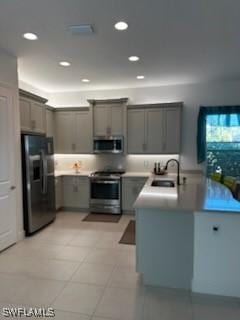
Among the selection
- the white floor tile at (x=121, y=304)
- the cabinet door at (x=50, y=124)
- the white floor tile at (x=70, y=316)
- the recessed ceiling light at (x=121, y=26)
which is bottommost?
the white floor tile at (x=121, y=304)

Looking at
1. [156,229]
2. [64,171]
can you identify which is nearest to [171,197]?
[156,229]

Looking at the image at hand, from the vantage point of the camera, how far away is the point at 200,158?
5.18m

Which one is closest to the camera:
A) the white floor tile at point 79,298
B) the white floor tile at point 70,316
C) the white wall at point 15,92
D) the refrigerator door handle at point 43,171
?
the white floor tile at point 70,316

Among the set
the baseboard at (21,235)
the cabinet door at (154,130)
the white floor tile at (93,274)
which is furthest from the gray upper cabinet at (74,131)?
the white floor tile at (93,274)

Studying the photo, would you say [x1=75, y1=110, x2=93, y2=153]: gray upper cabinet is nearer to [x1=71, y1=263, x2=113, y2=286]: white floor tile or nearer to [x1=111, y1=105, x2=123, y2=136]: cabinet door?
[x1=111, y1=105, x2=123, y2=136]: cabinet door

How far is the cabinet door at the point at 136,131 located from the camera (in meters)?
5.26

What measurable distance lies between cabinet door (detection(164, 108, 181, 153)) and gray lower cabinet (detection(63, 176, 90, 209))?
2004 mm

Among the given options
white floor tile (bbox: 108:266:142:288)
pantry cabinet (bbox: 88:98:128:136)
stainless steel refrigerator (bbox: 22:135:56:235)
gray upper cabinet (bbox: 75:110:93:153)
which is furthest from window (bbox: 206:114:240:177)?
stainless steel refrigerator (bbox: 22:135:56:235)

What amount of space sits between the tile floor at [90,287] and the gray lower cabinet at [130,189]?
1432mm

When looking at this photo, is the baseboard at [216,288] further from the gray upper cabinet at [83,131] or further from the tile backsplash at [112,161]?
the gray upper cabinet at [83,131]

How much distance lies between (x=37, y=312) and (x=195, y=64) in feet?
13.2

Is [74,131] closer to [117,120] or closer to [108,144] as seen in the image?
[108,144]

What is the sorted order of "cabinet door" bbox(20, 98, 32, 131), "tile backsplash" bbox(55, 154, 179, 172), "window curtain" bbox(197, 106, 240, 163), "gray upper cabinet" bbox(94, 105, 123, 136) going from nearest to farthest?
"cabinet door" bbox(20, 98, 32, 131) → "window curtain" bbox(197, 106, 240, 163) → "gray upper cabinet" bbox(94, 105, 123, 136) → "tile backsplash" bbox(55, 154, 179, 172)

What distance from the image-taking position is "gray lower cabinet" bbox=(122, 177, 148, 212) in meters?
5.07
